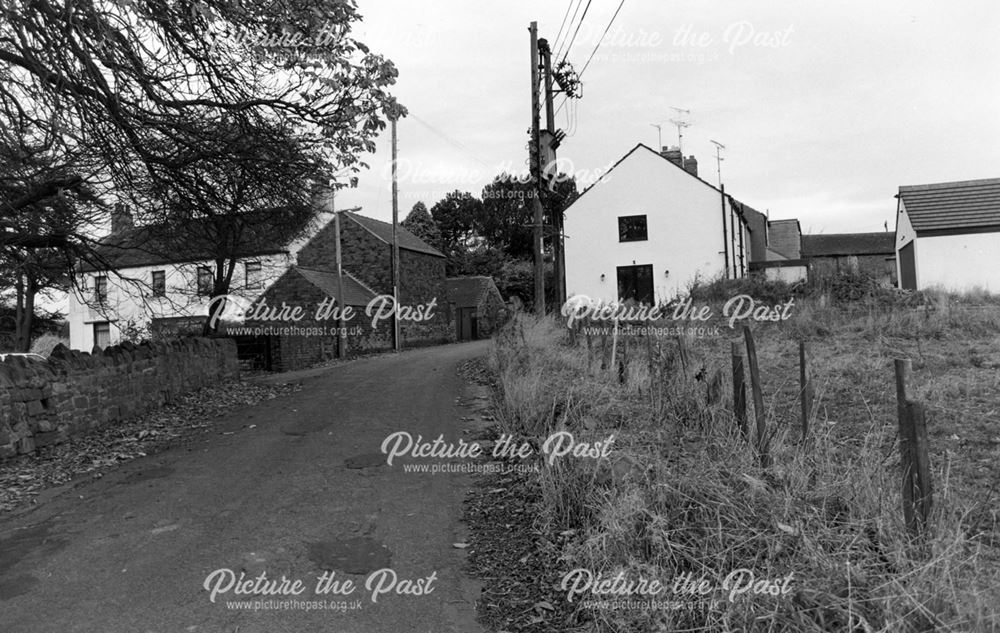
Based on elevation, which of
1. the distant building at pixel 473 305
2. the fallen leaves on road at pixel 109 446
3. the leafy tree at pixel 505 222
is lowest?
the fallen leaves on road at pixel 109 446

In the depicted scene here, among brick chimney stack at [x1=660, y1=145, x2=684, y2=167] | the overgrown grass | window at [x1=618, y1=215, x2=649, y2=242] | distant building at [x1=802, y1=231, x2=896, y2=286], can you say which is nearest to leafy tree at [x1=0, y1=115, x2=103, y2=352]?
the overgrown grass

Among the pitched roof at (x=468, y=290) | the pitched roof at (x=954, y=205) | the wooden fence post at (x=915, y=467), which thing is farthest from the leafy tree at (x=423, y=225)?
the wooden fence post at (x=915, y=467)

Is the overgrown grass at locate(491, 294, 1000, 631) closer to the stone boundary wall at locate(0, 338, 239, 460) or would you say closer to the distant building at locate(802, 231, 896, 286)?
the stone boundary wall at locate(0, 338, 239, 460)

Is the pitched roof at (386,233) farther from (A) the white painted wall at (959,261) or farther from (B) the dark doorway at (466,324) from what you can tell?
(A) the white painted wall at (959,261)

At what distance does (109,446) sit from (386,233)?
2863 cm

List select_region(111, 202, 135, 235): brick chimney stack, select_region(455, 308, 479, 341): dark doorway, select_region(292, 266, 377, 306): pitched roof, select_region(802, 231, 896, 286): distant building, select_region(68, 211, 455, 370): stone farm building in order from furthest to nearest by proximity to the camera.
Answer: select_region(802, 231, 896, 286): distant building, select_region(455, 308, 479, 341): dark doorway, select_region(292, 266, 377, 306): pitched roof, select_region(68, 211, 455, 370): stone farm building, select_region(111, 202, 135, 235): brick chimney stack

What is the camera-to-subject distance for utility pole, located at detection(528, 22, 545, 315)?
15078 mm

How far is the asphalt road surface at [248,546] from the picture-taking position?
13.2 feet

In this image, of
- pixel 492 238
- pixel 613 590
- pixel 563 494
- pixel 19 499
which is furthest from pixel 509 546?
pixel 492 238

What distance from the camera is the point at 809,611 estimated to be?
2926 mm

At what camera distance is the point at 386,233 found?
1439 inches

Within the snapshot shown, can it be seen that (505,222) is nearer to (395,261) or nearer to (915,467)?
(395,261)

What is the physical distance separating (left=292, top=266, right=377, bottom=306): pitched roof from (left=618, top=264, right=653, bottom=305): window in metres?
12.4

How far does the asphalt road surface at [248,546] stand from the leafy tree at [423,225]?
46287 mm
